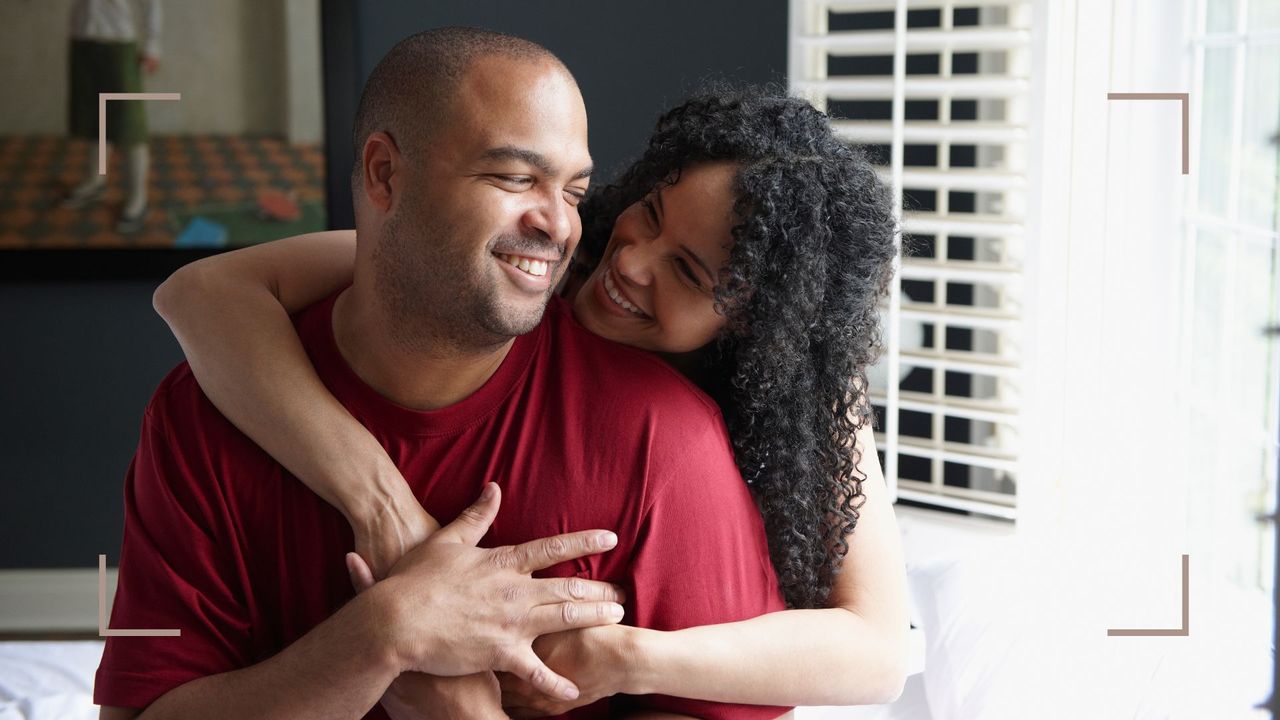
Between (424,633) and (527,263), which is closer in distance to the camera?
(424,633)

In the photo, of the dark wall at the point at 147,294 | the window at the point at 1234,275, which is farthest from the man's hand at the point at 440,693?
the dark wall at the point at 147,294

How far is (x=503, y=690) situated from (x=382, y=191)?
2.08 ft

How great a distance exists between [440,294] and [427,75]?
27 centimetres

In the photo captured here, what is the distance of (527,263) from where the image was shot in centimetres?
146

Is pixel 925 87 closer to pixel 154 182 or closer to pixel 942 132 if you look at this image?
pixel 942 132

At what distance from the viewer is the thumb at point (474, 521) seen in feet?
4.68

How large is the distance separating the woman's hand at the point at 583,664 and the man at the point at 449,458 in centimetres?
4

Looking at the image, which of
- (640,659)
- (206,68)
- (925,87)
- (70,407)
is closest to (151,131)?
(206,68)

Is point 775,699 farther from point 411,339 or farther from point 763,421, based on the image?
point 411,339

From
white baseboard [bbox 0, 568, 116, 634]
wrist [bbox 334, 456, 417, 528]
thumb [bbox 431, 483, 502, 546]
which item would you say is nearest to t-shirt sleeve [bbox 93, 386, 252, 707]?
wrist [bbox 334, 456, 417, 528]

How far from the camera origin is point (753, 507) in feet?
5.38

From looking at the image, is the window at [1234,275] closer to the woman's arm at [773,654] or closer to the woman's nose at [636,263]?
the woman's arm at [773,654]

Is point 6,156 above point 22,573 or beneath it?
above

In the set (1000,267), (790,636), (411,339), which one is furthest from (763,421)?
(1000,267)
